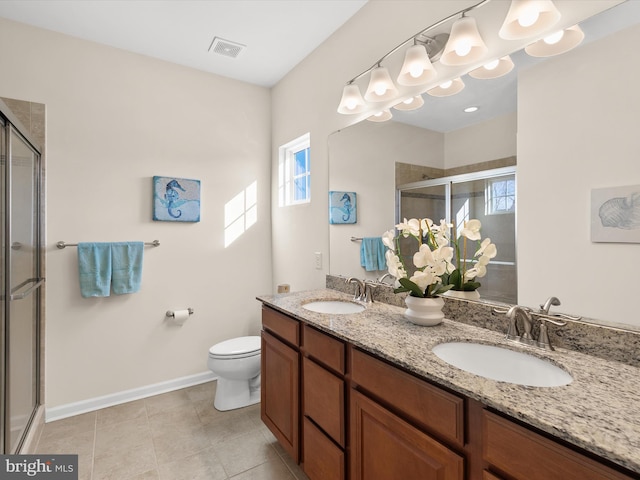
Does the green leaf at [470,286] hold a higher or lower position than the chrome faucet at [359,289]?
higher

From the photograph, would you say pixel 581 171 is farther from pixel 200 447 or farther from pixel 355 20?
pixel 200 447

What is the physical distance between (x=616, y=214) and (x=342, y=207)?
1.41 metres

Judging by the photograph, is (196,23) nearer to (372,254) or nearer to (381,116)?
(381,116)

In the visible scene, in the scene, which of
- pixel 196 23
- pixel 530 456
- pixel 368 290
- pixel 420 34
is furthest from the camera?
pixel 196 23

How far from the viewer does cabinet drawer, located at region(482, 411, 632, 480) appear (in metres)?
0.61

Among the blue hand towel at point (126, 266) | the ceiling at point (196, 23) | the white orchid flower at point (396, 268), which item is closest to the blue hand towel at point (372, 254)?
the white orchid flower at point (396, 268)

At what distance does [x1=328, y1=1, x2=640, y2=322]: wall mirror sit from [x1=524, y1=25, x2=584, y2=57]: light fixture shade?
25 millimetres

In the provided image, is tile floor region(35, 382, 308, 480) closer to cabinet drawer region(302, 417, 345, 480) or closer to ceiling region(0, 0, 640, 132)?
cabinet drawer region(302, 417, 345, 480)

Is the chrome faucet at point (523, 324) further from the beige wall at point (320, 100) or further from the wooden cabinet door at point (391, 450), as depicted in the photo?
the beige wall at point (320, 100)

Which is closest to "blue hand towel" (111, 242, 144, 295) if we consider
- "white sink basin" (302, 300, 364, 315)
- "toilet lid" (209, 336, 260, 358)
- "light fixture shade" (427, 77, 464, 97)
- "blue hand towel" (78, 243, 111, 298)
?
"blue hand towel" (78, 243, 111, 298)

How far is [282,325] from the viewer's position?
169 centimetres

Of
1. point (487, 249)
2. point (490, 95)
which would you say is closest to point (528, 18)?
point (490, 95)

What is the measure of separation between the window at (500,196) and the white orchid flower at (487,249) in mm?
128

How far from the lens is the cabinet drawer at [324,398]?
50.4 inches
